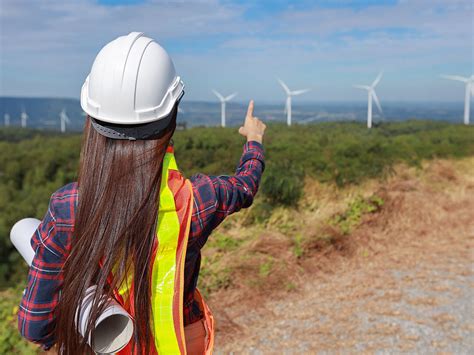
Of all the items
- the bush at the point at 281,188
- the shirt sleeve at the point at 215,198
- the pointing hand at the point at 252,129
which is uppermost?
the pointing hand at the point at 252,129

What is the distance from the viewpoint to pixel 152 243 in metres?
1.43

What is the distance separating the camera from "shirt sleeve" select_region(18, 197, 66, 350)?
1351 mm

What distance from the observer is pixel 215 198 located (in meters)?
1.54

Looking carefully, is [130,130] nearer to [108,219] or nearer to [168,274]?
[108,219]

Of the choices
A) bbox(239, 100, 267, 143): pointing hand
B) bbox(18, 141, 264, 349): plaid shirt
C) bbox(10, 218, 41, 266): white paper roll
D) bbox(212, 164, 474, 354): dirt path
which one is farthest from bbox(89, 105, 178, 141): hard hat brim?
bbox(212, 164, 474, 354): dirt path

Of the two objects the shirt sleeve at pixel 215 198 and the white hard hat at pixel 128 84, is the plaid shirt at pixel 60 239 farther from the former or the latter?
the white hard hat at pixel 128 84

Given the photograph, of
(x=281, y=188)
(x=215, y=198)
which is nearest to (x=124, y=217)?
(x=215, y=198)

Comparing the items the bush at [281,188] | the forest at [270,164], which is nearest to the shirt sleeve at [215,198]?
the forest at [270,164]

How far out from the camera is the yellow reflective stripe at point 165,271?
143cm

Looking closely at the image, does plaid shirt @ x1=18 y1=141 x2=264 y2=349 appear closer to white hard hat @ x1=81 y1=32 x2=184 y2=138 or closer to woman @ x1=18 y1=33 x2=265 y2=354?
woman @ x1=18 y1=33 x2=265 y2=354

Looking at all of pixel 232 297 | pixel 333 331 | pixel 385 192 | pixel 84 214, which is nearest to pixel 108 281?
pixel 84 214

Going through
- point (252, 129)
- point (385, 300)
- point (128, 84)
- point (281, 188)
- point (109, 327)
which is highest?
point (128, 84)

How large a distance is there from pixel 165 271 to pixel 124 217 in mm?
191

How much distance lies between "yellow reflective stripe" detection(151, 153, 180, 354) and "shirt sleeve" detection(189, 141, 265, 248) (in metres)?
0.10
